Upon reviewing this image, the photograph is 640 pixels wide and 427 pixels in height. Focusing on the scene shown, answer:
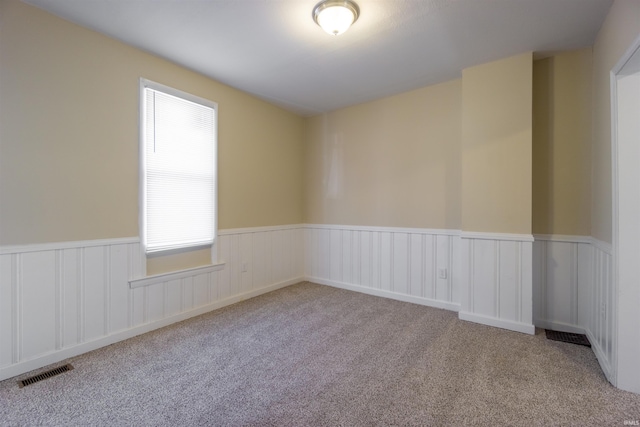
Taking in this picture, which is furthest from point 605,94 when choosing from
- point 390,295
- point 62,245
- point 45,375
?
point 45,375

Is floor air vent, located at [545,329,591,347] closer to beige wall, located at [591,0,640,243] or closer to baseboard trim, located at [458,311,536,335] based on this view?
baseboard trim, located at [458,311,536,335]

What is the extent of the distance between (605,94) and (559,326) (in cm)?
207

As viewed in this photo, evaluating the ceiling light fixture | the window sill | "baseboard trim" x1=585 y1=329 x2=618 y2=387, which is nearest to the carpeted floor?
"baseboard trim" x1=585 y1=329 x2=618 y2=387

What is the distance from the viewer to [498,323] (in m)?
2.79

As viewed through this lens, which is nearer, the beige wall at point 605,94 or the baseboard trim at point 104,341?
the beige wall at point 605,94

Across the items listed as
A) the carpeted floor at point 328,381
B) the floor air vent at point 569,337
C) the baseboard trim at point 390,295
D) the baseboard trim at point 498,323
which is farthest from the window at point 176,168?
the floor air vent at point 569,337

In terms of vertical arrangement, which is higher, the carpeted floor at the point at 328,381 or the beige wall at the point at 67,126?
the beige wall at the point at 67,126

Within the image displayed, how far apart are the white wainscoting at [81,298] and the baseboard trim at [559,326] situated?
333 centimetres

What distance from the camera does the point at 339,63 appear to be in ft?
9.48

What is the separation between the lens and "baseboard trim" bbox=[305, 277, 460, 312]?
3.30 metres

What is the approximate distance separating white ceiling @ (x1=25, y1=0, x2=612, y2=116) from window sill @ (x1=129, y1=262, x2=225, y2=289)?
2.13 metres

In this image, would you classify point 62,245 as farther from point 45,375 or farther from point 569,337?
point 569,337

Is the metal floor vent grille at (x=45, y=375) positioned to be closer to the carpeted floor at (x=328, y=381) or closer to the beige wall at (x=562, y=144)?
the carpeted floor at (x=328, y=381)

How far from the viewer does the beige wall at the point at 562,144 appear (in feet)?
8.60
